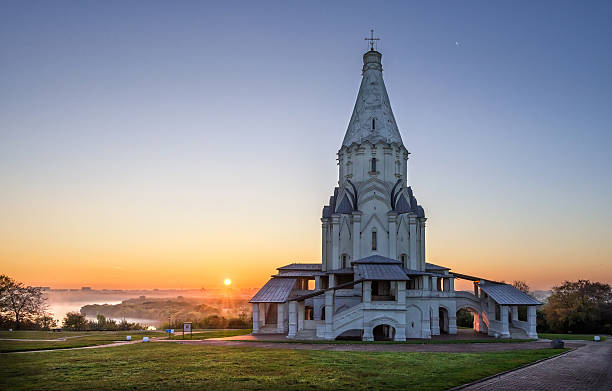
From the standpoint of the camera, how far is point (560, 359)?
21.7 metres

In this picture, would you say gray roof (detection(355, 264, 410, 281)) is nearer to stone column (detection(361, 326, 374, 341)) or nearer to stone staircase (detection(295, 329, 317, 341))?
stone column (detection(361, 326, 374, 341))

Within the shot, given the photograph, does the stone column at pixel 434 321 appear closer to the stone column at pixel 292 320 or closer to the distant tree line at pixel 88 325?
the stone column at pixel 292 320

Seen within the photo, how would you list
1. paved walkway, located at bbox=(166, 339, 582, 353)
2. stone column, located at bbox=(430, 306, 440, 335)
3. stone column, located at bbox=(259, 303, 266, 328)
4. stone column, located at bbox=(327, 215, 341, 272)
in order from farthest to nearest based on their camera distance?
stone column, located at bbox=(327, 215, 341, 272)
stone column, located at bbox=(259, 303, 266, 328)
stone column, located at bbox=(430, 306, 440, 335)
paved walkway, located at bbox=(166, 339, 582, 353)

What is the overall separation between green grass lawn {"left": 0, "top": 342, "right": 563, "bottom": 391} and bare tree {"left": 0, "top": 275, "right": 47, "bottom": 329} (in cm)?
2425

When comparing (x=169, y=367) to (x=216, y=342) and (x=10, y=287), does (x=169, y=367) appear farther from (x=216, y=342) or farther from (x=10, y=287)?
(x=10, y=287)

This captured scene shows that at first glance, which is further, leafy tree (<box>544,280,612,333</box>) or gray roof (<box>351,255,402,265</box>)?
leafy tree (<box>544,280,612,333</box>)

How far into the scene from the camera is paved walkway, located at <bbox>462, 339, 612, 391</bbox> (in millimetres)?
15234

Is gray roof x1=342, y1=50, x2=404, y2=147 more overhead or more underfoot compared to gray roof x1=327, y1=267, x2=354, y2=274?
more overhead

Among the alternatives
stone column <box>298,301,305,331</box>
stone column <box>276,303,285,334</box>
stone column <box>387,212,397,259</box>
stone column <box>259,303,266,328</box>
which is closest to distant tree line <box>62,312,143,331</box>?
stone column <box>259,303,266,328</box>

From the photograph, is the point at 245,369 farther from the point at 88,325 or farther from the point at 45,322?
the point at 45,322

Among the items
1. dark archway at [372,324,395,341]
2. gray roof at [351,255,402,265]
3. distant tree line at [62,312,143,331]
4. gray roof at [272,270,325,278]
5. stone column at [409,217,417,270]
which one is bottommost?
distant tree line at [62,312,143,331]

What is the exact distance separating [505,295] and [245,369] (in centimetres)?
2514

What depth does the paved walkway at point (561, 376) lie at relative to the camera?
600 inches

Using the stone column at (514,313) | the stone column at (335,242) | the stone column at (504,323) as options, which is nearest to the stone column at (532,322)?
the stone column at (504,323)
